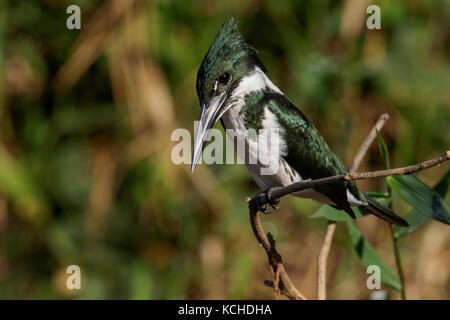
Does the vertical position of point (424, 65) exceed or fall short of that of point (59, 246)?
Answer: it exceeds it

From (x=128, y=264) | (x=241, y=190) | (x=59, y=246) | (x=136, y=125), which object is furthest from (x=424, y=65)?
(x=59, y=246)

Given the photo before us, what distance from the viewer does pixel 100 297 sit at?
3768 mm

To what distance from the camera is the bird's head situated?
1.57m

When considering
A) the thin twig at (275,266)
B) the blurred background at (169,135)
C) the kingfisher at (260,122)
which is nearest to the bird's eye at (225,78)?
the kingfisher at (260,122)

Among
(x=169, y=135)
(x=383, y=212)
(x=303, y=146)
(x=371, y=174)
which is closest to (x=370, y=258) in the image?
(x=383, y=212)

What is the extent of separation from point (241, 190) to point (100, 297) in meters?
1.04

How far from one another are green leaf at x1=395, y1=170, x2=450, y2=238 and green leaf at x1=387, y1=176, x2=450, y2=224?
0.14 metres

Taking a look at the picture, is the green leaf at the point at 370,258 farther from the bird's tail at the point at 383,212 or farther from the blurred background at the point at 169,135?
the blurred background at the point at 169,135

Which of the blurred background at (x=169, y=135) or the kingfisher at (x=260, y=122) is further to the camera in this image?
the blurred background at (x=169, y=135)

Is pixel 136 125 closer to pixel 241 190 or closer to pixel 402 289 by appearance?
pixel 241 190

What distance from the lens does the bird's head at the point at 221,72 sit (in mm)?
1572
